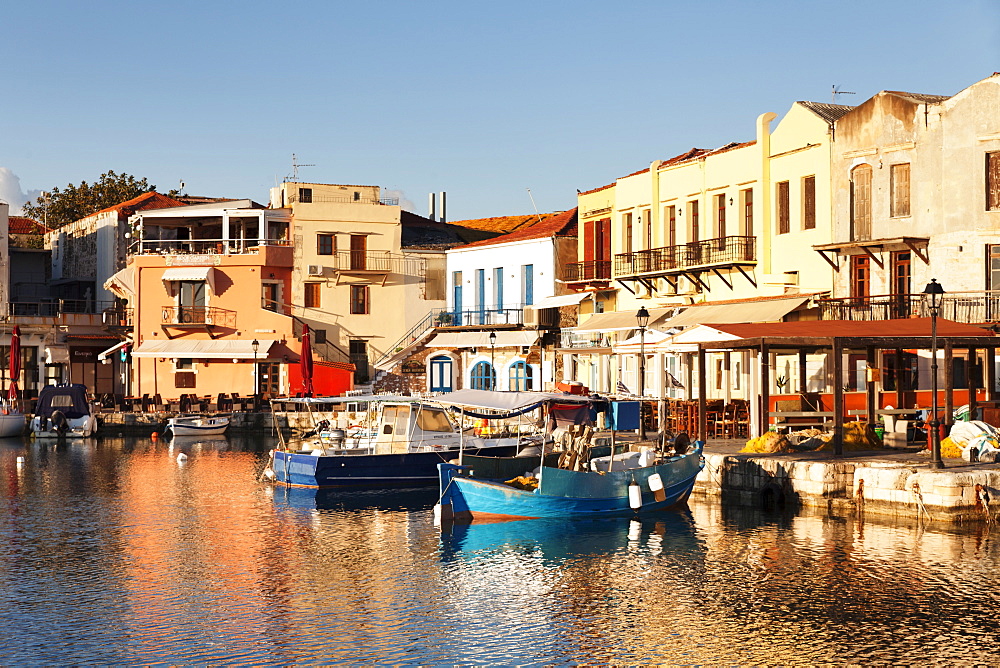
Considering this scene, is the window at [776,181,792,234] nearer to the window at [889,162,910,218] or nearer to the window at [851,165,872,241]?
the window at [851,165,872,241]

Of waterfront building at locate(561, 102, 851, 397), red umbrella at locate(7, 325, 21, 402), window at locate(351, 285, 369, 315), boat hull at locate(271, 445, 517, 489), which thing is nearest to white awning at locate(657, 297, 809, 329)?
waterfront building at locate(561, 102, 851, 397)

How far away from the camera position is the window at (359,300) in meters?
64.2

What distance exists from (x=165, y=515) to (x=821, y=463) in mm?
14296

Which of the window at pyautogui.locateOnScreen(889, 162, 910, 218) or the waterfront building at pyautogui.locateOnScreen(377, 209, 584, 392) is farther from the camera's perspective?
the waterfront building at pyautogui.locateOnScreen(377, 209, 584, 392)

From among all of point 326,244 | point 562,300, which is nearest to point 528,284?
point 562,300

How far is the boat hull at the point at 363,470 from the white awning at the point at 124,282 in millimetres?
33133

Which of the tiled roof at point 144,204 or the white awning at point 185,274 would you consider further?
the tiled roof at point 144,204

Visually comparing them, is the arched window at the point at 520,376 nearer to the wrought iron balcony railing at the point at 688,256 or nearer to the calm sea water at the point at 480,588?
the wrought iron balcony railing at the point at 688,256

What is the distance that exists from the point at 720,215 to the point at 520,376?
50.7 feet

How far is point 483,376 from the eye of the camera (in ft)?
194

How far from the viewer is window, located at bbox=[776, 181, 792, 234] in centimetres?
4172

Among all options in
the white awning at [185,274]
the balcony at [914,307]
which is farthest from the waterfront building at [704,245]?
the white awning at [185,274]

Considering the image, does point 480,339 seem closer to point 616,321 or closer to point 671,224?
point 616,321

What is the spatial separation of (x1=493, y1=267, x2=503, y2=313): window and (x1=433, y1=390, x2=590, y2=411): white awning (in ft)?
95.2
